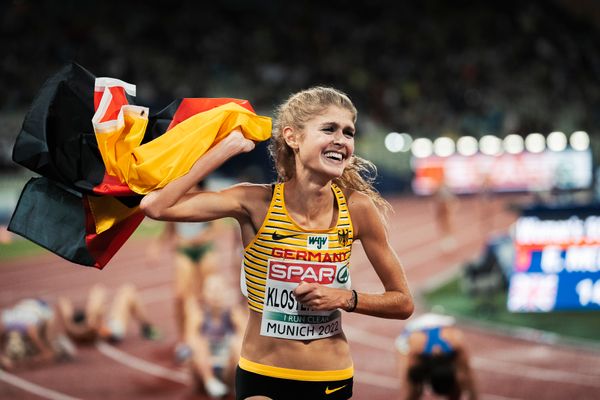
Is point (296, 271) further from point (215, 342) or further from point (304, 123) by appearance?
point (215, 342)

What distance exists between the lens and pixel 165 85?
25141mm

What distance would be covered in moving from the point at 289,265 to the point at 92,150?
0.94 m

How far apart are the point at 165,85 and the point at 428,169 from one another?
9.04 m

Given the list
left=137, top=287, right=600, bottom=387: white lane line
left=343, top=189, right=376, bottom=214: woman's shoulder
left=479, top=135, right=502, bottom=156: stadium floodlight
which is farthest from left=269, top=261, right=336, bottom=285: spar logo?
left=479, top=135, right=502, bottom=156: stadium floodlight

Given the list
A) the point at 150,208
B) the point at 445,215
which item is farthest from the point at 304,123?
the point at 445,215

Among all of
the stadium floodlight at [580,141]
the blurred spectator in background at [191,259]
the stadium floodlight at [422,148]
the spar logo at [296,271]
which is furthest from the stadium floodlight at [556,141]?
the spar logo at [296,271]

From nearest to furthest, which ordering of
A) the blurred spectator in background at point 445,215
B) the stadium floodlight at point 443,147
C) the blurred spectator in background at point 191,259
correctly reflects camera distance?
the blurred spectator in background at point 191,259 → the blurred spectator in background at point 445,215 → the stadium floodlight at point 443,147

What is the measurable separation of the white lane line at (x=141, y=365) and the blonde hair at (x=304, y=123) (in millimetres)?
5254

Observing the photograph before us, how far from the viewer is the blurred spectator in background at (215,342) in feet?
24.5

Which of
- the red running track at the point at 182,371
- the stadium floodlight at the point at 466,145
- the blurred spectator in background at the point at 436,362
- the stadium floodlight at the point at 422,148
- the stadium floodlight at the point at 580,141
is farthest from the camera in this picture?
the stadium floodlight at the point at 422,148

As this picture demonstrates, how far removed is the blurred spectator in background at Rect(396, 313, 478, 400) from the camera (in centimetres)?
553

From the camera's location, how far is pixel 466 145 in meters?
27.8

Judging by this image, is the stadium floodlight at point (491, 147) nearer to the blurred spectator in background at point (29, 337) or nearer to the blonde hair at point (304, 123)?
the blurred spectator in background at point (29, 337)

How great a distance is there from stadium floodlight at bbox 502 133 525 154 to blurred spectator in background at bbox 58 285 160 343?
19152mm
